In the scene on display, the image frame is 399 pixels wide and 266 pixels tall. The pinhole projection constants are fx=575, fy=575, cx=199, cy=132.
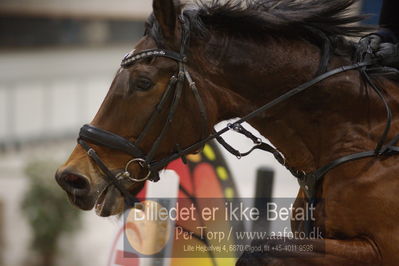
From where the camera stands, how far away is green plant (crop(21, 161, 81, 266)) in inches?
209

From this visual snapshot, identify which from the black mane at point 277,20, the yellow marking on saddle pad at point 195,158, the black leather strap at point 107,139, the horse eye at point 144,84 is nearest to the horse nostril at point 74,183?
the black leather strap at point 107,139

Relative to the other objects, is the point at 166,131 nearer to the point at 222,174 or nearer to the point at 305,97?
the point at 305,97

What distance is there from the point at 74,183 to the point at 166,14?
0.67 metres

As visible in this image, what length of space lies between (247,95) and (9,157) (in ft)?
21.1

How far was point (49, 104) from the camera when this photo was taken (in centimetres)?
816

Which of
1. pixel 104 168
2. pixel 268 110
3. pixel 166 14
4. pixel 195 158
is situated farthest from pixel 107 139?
pixel 195 158

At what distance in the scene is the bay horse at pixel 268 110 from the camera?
1990 mm

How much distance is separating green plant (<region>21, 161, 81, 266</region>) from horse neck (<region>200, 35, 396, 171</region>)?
3.57 m

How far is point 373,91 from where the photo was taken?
211 cm

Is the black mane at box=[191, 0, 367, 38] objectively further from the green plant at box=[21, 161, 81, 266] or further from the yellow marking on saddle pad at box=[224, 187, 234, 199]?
the green plant at box=[21, 161, 81, 266]

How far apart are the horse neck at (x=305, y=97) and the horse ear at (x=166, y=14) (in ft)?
0.73

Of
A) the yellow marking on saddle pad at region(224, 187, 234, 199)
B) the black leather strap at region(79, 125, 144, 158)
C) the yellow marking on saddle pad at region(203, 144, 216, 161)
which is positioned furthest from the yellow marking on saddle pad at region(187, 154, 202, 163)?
the black leather strap at region(79, 125, 144, 158)

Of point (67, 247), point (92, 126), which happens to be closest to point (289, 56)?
point (92, 126)

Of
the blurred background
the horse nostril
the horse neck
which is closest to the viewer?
the horse nostril
